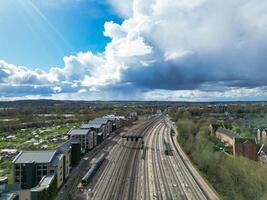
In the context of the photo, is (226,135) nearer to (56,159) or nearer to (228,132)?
(228,132)

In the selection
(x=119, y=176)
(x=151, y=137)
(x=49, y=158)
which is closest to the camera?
(x=49, y=158)

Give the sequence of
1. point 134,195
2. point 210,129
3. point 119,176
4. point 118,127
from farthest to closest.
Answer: point 118,127, point 210,129, point 119,176, point 134,195

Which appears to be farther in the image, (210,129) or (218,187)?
(210,129)

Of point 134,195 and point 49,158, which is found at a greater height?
point 49,158

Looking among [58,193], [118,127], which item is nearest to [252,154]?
[58,193]

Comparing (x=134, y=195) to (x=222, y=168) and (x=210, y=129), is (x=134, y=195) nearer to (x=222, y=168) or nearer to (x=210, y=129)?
(x=222, y=168)

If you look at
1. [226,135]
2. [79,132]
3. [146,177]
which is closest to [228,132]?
[226,135]

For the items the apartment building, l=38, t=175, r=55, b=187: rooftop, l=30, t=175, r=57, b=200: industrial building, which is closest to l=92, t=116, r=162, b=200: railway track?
l=30, t=175, r=57, b=200: industrial building
